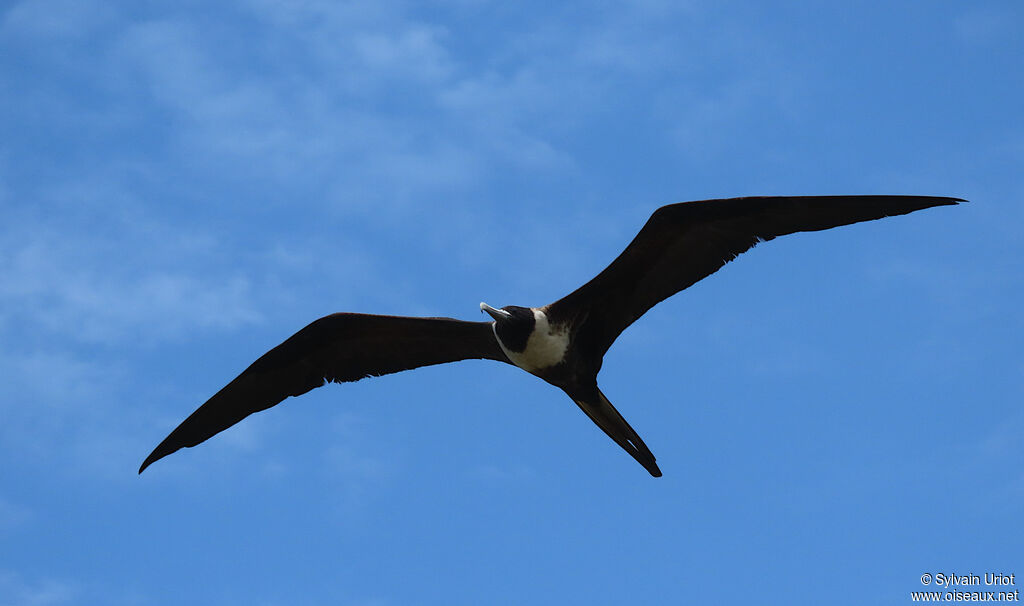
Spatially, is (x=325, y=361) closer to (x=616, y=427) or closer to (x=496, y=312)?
(x=496, y=312)

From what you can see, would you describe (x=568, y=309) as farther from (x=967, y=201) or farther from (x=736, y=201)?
(x=967, y=201)

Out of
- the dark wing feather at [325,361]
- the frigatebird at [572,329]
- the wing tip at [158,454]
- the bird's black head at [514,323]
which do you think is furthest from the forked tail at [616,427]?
the wing tip at [158,454]

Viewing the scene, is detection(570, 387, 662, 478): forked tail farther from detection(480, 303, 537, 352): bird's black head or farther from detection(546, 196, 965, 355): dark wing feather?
detection(480, 303, 537, 352): bird's black head

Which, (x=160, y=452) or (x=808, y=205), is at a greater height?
(x=808, y=205)

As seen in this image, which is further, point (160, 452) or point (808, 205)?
point (160, 452)

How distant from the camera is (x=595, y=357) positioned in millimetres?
10742

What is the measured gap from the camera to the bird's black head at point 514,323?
1051cm

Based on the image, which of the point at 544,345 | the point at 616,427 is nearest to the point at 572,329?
the point at 544,345

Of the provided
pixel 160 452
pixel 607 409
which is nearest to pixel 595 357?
pixel 607 409

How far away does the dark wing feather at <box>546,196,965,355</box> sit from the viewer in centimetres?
970

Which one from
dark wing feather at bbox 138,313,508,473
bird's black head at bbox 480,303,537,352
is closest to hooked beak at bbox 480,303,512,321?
bird's black head at bbox 480,303,537,352

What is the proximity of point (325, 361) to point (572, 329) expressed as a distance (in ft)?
7.78

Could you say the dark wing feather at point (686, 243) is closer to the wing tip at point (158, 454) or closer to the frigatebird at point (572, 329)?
the frigatebird at point (572, 329)

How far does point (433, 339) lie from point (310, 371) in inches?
46.2
